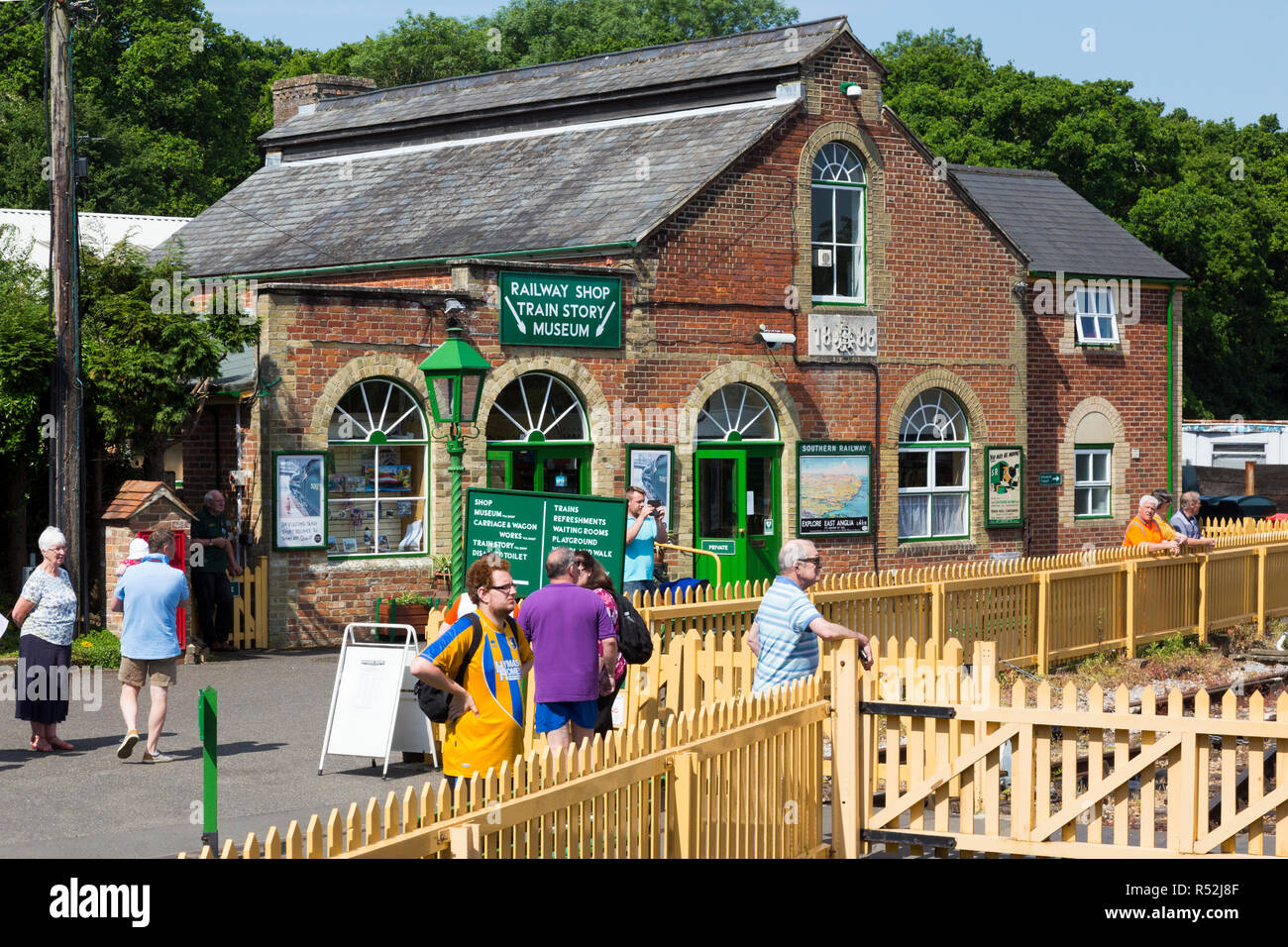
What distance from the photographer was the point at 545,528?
41.3 feet

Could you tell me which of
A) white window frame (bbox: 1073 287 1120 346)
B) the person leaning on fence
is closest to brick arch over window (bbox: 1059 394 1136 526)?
white window frame (bbox: 1073 287 1120 346)

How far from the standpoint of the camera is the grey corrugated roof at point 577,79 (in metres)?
23.4

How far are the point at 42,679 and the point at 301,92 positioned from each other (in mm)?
21440

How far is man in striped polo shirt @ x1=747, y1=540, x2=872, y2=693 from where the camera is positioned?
9297mm

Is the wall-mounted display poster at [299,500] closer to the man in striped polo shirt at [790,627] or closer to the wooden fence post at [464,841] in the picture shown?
the man in striped polo shirt at [790,627]

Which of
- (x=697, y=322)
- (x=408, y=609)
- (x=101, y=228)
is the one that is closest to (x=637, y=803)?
(x=408, y=609)

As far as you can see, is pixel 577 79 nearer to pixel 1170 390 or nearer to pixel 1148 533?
pixel 1170 390

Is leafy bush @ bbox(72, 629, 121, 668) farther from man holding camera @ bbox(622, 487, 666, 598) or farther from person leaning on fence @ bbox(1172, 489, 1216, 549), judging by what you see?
person leaning on fence @ bbox(1172, 489, 1216, 549)

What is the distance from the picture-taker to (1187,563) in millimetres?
19266

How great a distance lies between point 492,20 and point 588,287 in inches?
1928

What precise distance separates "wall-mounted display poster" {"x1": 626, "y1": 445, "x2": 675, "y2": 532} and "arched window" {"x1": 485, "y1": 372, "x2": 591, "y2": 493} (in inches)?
22.5

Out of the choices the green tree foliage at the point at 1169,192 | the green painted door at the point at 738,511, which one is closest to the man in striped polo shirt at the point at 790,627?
the green painted door at the point at 738,511

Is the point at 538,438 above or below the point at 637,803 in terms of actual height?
above
